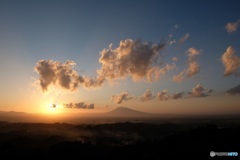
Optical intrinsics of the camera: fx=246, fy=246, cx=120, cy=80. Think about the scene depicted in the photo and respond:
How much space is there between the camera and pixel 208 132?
9206 centimetres

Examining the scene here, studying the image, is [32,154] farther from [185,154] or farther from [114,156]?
[185,154]

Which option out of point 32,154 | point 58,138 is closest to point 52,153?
point 32,154

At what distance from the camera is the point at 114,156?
92000mm

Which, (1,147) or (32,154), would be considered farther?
(1,147)

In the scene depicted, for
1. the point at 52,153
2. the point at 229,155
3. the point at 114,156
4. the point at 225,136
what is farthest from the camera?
the point at 52,153

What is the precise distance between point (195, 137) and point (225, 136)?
16112 millimetres

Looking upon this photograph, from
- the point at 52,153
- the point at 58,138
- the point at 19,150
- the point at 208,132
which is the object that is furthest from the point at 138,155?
the point at 58,138

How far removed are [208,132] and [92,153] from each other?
46.8 meters

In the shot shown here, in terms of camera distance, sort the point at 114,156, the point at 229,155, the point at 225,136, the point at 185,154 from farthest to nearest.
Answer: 1. the point at 114,156
2. the point at 225,136
3. the point at 185,154
4. the point at 229,155

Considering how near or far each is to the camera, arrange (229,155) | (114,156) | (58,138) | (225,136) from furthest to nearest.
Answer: (58,138) → (114,156) → (225,136) → (229,155)

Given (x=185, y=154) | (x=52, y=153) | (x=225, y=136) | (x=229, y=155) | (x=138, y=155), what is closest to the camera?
(x=229, y=155)

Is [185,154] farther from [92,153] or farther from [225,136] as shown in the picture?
[92,153]

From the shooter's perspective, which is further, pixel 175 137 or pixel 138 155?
pixel 175 137

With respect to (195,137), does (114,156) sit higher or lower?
lower
